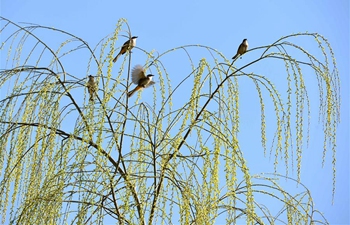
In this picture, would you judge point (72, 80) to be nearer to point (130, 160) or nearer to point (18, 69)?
point (18, 69)

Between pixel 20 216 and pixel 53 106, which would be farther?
pixel 53 106

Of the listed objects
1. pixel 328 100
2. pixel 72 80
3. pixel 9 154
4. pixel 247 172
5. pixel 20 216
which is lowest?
pixel 20 216

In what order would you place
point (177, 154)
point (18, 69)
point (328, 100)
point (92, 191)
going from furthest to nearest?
point (18, 69) → point (177, 154) → point (328, 100) → point (92, 191)

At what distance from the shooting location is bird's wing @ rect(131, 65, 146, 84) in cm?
261

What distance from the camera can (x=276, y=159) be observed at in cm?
198

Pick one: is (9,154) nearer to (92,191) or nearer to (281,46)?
(92,191)

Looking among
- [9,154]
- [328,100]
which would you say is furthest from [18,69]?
[328,100]

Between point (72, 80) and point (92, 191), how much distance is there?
57cm

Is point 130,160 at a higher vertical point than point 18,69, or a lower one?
lower

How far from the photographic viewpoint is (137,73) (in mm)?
2631

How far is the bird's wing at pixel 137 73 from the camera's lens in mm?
2611

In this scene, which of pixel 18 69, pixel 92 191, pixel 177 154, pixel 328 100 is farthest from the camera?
pixel 18 69

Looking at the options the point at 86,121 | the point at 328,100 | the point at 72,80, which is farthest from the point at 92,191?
the point at 328,100

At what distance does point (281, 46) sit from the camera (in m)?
2.16
